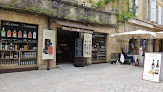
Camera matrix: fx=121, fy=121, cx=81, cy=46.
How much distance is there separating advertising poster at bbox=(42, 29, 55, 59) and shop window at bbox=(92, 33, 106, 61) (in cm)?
371

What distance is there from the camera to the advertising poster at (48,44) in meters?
6.84

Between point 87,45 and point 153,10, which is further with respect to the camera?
point 153,10

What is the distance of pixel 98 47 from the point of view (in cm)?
1018

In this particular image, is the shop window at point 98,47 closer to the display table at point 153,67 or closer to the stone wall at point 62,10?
the stone wall at point 62,10

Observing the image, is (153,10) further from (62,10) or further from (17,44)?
(17,44)

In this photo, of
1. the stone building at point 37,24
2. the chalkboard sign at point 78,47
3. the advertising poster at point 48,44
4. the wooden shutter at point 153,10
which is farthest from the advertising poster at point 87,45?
the wooden shutter at point 153,10

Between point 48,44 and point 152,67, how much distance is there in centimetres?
537

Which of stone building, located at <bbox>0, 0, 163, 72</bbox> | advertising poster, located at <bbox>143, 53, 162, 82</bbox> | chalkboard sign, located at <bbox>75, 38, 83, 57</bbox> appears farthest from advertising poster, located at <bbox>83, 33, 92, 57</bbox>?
advertising poster, located at <bbox>143, 53, 162, 82</bbox>

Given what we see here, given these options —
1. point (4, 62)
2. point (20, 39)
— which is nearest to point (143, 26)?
point (20, 39)

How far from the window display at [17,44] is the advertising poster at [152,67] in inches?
224

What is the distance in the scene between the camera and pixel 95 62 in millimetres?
9898

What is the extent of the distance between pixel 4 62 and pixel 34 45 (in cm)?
168

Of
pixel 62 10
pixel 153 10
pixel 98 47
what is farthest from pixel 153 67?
pixel 153 10

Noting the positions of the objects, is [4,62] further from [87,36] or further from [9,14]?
[87,36]
